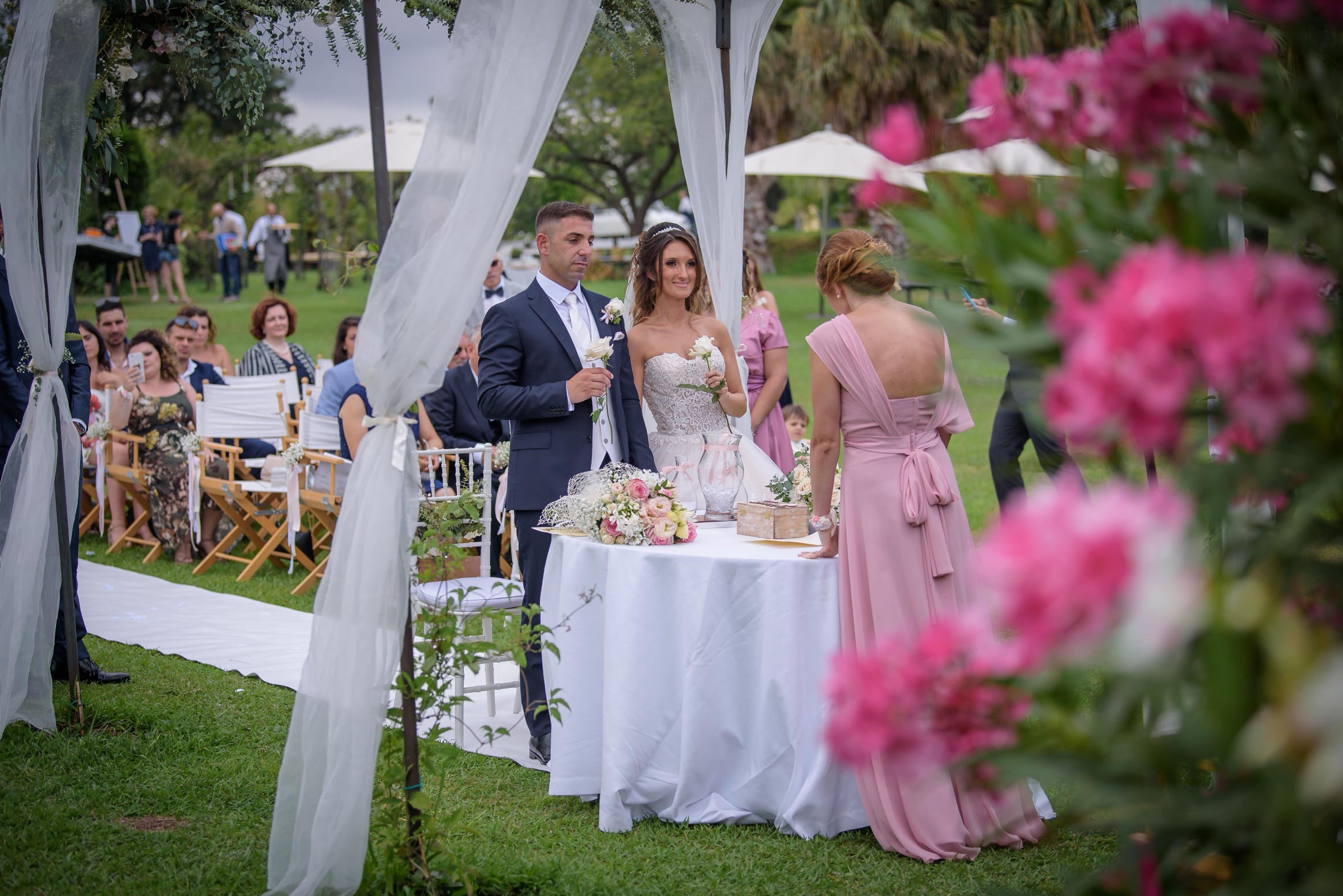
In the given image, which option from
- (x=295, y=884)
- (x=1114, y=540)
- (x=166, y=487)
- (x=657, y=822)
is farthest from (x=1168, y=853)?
(x=166, y=487)

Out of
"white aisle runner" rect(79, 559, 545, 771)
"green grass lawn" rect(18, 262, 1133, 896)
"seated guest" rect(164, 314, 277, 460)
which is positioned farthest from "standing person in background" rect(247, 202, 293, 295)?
"green grass lawn" rect(18, 262, 1133, 896)

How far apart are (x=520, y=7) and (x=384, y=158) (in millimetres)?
553

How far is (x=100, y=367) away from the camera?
30.8ft

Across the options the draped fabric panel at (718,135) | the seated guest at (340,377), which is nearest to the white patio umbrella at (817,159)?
the seated guest at (340,377)

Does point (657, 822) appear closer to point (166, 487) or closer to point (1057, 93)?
point (1057, 93)

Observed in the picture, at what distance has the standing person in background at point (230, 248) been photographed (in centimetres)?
2170

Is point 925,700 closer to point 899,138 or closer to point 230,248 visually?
point 899,138

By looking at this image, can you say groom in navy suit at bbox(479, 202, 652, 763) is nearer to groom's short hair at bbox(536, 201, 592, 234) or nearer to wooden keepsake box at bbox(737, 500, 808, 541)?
groom's short hair at bbox(536, 201, 592, 234)

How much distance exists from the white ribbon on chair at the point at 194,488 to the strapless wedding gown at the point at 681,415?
4.99 m

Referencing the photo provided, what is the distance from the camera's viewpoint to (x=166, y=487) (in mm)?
8828

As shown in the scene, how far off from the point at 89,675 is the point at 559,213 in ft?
11.1

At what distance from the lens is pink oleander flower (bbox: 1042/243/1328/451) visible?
0.96m

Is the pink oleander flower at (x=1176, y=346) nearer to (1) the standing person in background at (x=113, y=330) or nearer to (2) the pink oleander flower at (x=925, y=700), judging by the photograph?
(2) the pink oleander flower at (x=925, y=700)

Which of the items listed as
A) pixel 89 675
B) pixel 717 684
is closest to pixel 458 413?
pixel 89 675
